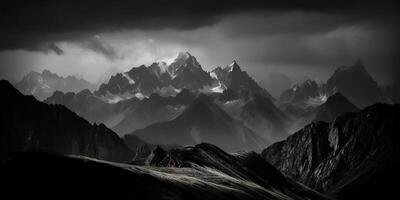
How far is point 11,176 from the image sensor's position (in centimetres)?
19862

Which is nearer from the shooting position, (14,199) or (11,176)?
(14,199)

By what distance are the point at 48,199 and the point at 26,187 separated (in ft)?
32.7

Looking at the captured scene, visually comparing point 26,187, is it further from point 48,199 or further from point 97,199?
point 97,199

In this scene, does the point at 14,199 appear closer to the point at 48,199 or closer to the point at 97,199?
the point at 48,199

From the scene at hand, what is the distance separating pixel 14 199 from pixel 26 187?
982cm

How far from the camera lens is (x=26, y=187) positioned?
639 feet

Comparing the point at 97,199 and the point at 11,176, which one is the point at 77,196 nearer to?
the point at 97,199

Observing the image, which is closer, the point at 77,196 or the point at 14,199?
the point at 14,199

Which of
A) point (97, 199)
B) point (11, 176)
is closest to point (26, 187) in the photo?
point (11, 176)

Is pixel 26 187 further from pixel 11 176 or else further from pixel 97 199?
pixel 97 199

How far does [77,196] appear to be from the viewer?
198000 millimetres

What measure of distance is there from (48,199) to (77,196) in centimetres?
1100

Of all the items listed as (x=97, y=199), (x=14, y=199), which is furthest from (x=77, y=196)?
(x=14, y=199)

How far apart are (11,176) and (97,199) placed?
28.9 m
